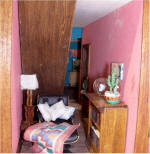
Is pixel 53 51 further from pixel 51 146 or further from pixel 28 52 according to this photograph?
pixel 51 146

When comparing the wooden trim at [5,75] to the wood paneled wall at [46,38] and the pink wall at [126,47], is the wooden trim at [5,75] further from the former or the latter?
the pink wall at [126,47]

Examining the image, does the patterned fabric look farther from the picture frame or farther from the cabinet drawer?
the picture frame

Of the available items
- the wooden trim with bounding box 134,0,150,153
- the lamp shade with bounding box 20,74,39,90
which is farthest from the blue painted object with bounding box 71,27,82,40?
the wooden trim with bounding box 134,0,150,153

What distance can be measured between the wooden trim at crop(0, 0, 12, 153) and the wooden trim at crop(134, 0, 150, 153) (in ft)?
4.34

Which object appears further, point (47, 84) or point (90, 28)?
point (90, 28)

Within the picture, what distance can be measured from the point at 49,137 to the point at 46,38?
172 cm

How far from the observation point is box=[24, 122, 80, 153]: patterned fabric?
268 cm

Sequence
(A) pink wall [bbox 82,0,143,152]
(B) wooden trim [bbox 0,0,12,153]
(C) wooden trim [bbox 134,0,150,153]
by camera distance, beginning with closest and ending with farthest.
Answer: (C) wooden trim [bbox 134,0,150,153], (B) wooden trim [bbox 0,0,12,153], (A) pink wall [bbox 82,0,143,152]

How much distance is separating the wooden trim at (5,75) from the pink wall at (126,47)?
→ 1.78 meters

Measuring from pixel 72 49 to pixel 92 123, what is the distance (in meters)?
7.06

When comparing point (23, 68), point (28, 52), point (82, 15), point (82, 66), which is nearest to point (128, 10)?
point (82, 15)

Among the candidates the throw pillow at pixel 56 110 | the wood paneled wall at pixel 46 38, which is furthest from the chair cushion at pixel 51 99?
the wood paneled wall at pixel 46 38

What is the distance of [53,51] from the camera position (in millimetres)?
3566

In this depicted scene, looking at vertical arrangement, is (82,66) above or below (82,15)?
below
